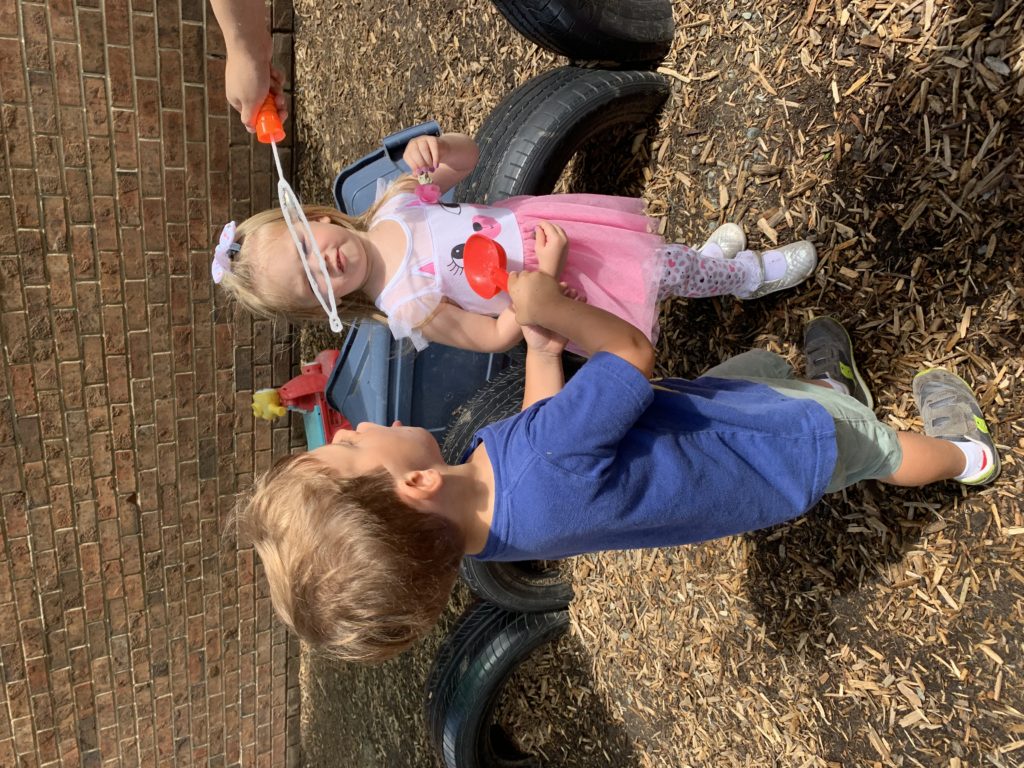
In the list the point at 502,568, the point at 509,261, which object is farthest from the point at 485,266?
the point at 502,568

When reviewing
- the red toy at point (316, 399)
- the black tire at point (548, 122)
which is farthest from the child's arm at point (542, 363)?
the red toy at point (316, 399)

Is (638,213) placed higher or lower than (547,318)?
higher

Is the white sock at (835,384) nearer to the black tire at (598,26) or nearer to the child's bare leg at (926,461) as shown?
the child's bare leg at (926,461)

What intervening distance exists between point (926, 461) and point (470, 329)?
138cm

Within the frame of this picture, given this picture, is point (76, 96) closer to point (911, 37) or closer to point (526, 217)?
point (526, 217)

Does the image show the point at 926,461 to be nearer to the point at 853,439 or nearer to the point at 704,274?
the point at 853,439

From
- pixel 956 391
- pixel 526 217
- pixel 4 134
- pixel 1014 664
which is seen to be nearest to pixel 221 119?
pixel 4 134

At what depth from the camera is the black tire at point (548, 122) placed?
256 cm

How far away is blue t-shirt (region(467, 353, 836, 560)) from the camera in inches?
59.1

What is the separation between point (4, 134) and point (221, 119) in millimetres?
1184

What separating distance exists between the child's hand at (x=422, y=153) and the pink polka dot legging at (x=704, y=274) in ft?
2.64

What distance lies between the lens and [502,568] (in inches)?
134

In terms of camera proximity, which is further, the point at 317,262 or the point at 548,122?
the point at 548,122

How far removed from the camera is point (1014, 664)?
202 centimetres
